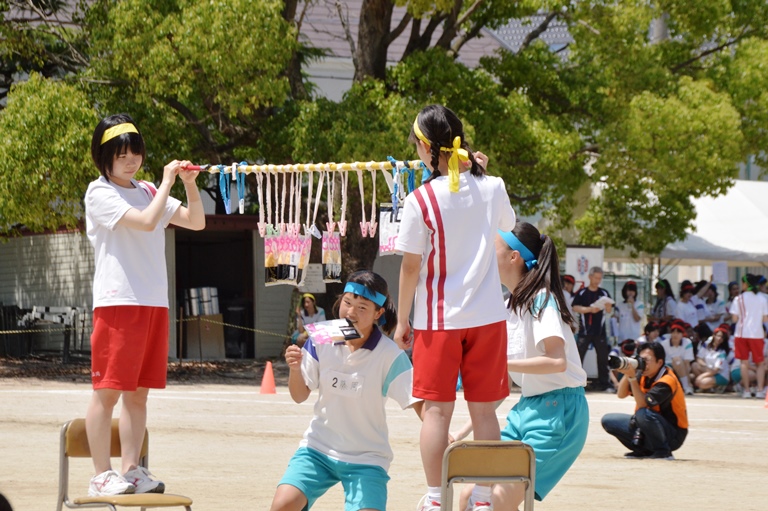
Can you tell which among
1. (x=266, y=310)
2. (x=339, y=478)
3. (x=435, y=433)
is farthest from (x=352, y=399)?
(x=266, y=310)

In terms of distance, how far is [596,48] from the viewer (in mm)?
20812

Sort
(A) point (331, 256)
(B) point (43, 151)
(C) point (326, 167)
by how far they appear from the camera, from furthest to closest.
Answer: (B) point (43, 151) < (A) point (331, 256) < (C) point (326, 167)

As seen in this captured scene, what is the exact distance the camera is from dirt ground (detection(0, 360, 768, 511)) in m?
8.09

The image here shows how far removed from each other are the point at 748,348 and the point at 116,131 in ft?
47.1

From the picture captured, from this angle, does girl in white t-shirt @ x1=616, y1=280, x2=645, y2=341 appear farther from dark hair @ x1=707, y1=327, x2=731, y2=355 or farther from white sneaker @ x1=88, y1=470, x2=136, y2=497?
white sneaker @ x1=88, y1=470, x2=136, y2=497

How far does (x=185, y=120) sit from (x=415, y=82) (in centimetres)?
391

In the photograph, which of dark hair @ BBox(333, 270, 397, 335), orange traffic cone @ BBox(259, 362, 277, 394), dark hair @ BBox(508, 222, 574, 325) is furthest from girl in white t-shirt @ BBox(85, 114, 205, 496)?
orange traffic cone @ BBox(259, 362, 277, 394)

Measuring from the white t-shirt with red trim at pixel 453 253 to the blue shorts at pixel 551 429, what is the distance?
501mm

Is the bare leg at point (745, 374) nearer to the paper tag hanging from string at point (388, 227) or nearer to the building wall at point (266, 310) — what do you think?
the building wall at point (266, 310)

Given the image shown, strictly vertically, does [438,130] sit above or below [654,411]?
above

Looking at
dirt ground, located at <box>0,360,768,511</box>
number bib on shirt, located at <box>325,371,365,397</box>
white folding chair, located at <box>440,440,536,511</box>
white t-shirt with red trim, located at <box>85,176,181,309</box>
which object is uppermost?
white t-shirt with red trim, located at <box>85,176,181,309</box>

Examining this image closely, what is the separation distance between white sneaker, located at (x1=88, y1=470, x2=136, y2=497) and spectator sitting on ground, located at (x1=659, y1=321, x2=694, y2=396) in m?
13.6

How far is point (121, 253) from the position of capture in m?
5.63

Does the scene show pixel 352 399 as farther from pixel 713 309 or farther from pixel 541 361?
pixel 713 309
